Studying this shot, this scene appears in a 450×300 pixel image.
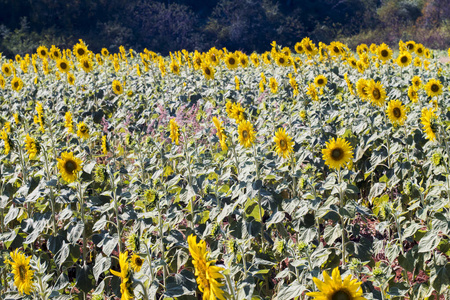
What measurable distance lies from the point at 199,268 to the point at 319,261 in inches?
36.0

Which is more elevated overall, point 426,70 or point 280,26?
point 426,70

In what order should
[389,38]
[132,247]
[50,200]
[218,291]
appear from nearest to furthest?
[218,291], [132,247], [50,200], [389,38]

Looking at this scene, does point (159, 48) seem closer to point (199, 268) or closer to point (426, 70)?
point (426, 70)

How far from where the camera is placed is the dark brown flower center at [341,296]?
1.84m

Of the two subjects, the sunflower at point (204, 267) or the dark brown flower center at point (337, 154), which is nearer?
the sunflower at point (204, 267)

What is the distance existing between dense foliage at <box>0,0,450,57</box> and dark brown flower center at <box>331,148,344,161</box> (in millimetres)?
20688

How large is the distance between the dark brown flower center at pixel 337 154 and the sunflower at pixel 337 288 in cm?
141

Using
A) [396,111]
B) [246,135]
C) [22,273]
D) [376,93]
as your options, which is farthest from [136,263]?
[376,93]

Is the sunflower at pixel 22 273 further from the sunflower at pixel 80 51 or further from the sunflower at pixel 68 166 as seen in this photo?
the sunflower at pixel 80 51

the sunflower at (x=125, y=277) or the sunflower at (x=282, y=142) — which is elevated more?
the sunflower at (x=125, y=277)

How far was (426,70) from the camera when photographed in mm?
8062

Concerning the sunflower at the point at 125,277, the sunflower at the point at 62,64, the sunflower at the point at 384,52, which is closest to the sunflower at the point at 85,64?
the sunflower at the point at 62,64

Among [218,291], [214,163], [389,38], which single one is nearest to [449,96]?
[214,163]

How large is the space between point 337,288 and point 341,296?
0.04m
